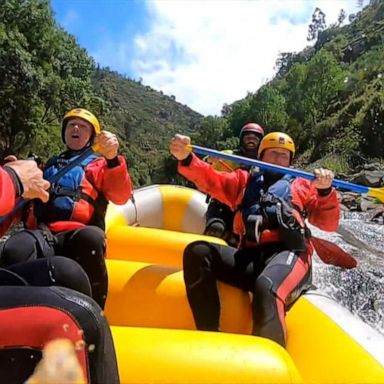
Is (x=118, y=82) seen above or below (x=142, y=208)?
above

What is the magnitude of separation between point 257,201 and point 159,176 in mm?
47683

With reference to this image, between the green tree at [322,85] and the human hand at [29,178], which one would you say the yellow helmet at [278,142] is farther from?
the green tree at [322,85]

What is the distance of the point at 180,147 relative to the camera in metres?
2.65

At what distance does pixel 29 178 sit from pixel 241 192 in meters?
1.59

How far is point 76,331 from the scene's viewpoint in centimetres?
118

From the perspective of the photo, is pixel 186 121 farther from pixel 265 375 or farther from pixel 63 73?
pixel 265 375

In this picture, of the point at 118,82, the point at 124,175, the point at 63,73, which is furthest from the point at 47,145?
the point at 118,82

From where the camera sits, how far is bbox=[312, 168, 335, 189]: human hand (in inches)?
97.9

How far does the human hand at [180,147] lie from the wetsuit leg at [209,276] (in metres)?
0.48

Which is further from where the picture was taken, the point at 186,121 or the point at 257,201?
the point at 186,121

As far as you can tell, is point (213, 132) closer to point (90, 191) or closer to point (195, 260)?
point (90, 191)

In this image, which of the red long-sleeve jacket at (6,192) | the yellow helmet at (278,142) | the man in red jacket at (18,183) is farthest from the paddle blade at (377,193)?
the red long-sleeve jacket at (6,192)

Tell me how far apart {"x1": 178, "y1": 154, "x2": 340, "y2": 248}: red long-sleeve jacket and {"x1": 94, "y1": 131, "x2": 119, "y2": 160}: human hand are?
0.36 meters

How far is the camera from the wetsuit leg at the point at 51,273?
1.62 metres
